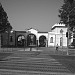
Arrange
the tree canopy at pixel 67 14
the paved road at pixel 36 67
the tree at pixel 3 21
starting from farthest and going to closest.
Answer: the tree at pixel 3 21 < the tree canopy at pixel 67 14 < the paved road at pixel 36 67

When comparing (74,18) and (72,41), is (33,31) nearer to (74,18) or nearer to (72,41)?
(72,41)

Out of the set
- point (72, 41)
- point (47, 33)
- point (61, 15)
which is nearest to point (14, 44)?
point (47, 33)

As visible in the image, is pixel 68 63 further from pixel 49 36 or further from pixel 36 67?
pixel 49 36

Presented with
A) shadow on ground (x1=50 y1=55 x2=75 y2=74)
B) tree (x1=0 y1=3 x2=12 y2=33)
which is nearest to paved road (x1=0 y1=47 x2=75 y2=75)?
shadow on ground (x1=50 y1=55 x2=75 y2=74)

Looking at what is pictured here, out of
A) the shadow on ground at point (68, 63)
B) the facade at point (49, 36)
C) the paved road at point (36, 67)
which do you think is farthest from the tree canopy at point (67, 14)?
the paved road at point (36, 67)

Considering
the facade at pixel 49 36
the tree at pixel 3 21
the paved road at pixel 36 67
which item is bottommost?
the paved road at pixel 36 67

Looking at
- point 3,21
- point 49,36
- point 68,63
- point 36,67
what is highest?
point 3,21

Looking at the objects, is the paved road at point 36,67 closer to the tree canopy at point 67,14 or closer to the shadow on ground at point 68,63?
the shadow on ground at point 68,63

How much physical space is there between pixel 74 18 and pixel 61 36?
749 inches

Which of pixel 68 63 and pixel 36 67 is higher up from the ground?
pixel 36 67

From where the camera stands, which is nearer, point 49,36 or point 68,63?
point 68,63

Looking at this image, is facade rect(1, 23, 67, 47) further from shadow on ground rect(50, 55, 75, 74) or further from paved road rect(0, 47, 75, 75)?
paved road rect(0, 47, 75, 75)

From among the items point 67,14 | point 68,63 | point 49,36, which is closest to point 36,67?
point 68,63

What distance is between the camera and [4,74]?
847 cm
